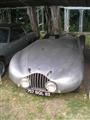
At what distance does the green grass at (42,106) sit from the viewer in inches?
235

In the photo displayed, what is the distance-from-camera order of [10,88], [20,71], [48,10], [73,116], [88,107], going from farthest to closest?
1. [48,10]
2. [10,88]
3. [20,71]
4. [88,107]
5. [73,116]

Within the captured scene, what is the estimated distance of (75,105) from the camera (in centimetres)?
647

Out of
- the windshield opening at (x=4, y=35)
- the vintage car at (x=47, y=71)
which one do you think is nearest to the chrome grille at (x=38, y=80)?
the vintage car at (x=47, y=71)

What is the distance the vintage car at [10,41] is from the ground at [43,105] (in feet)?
4.07

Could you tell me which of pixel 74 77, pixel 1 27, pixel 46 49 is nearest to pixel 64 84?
pixel 74 77

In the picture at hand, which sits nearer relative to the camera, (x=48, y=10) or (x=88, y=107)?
(x=88, y=107)

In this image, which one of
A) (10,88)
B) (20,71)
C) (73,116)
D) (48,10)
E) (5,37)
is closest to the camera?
(73,116)

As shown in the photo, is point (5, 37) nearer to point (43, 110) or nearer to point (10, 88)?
point (10, 88)

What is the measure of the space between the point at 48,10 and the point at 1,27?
5.56 metres

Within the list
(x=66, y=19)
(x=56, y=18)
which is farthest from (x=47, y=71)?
(x=66, y=19)

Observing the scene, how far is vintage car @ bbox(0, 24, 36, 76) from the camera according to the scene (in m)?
8.45

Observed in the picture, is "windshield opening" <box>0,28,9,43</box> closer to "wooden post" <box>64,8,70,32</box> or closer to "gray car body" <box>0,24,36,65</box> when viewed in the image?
"gray car body" <box>0,24,36,65</box>

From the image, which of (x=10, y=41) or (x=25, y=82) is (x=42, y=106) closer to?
(x=25, y=82)

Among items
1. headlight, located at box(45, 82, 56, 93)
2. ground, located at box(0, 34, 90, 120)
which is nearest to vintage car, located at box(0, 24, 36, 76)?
ground, located at box(0, 34, 90, 120)
